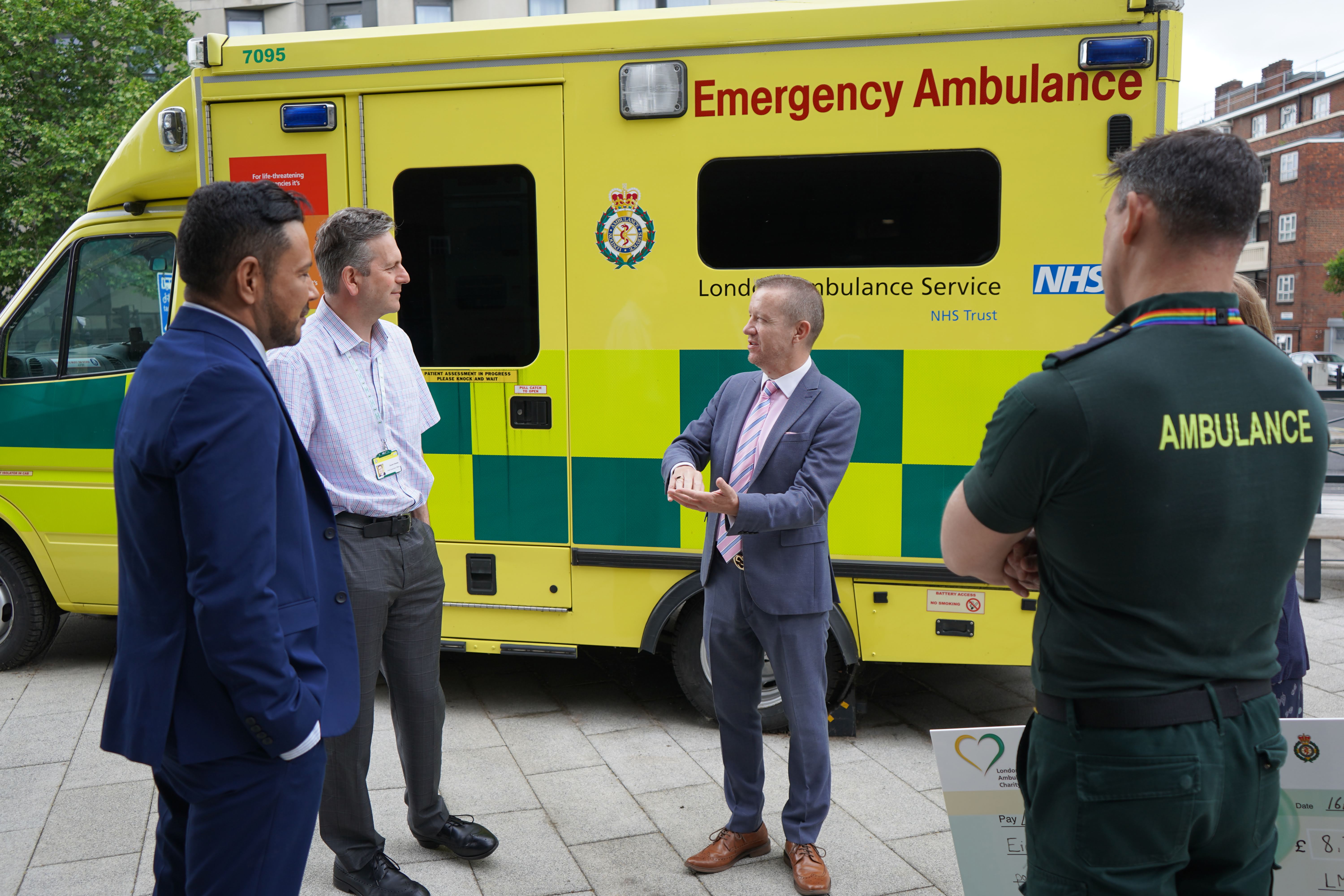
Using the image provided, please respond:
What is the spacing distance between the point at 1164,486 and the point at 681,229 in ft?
8.97

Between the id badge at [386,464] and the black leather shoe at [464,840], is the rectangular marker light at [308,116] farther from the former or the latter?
the black leather shoe at [464,840]

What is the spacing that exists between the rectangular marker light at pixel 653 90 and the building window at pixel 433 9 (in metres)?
23.1

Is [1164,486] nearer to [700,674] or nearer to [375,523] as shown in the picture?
[375,523]

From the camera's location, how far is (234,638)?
1728 millimetres

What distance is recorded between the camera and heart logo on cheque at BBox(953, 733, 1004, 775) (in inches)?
74.4

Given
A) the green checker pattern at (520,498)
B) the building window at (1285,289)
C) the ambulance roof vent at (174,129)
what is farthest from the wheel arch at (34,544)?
the building window at (1285,289)

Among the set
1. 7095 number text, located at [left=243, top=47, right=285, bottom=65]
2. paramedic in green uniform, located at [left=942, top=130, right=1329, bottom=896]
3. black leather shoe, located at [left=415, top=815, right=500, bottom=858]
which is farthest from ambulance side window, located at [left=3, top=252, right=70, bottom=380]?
paramedic in green uniform, located at [left=942, top=130, right=1329, bottom=896]

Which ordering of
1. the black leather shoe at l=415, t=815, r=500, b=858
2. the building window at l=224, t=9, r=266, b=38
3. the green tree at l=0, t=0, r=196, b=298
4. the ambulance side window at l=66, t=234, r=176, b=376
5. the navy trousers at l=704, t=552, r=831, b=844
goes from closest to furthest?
the navy trousers at l=704, t=552, r=831, b=844 < the black leather shoe at l=415, t=815, r=500, b=858 < the ambulance side window at l=66, t=234, r=176, b=376 < the green tree at l=0, t=0, r=196, b=298 < the building window at l=224, t=9, r=266, b=38

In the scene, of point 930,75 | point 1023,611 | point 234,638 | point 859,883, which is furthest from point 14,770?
point 930,75

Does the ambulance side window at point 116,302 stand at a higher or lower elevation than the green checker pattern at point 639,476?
higher

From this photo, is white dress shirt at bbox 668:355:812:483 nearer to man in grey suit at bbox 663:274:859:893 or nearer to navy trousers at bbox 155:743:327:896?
man in grey suit at bbox 663:274:859:893

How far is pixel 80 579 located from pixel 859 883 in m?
3.94

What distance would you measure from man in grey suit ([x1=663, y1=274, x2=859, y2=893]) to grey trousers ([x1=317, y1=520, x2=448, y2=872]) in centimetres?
84

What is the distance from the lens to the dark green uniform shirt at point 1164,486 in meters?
1.48
